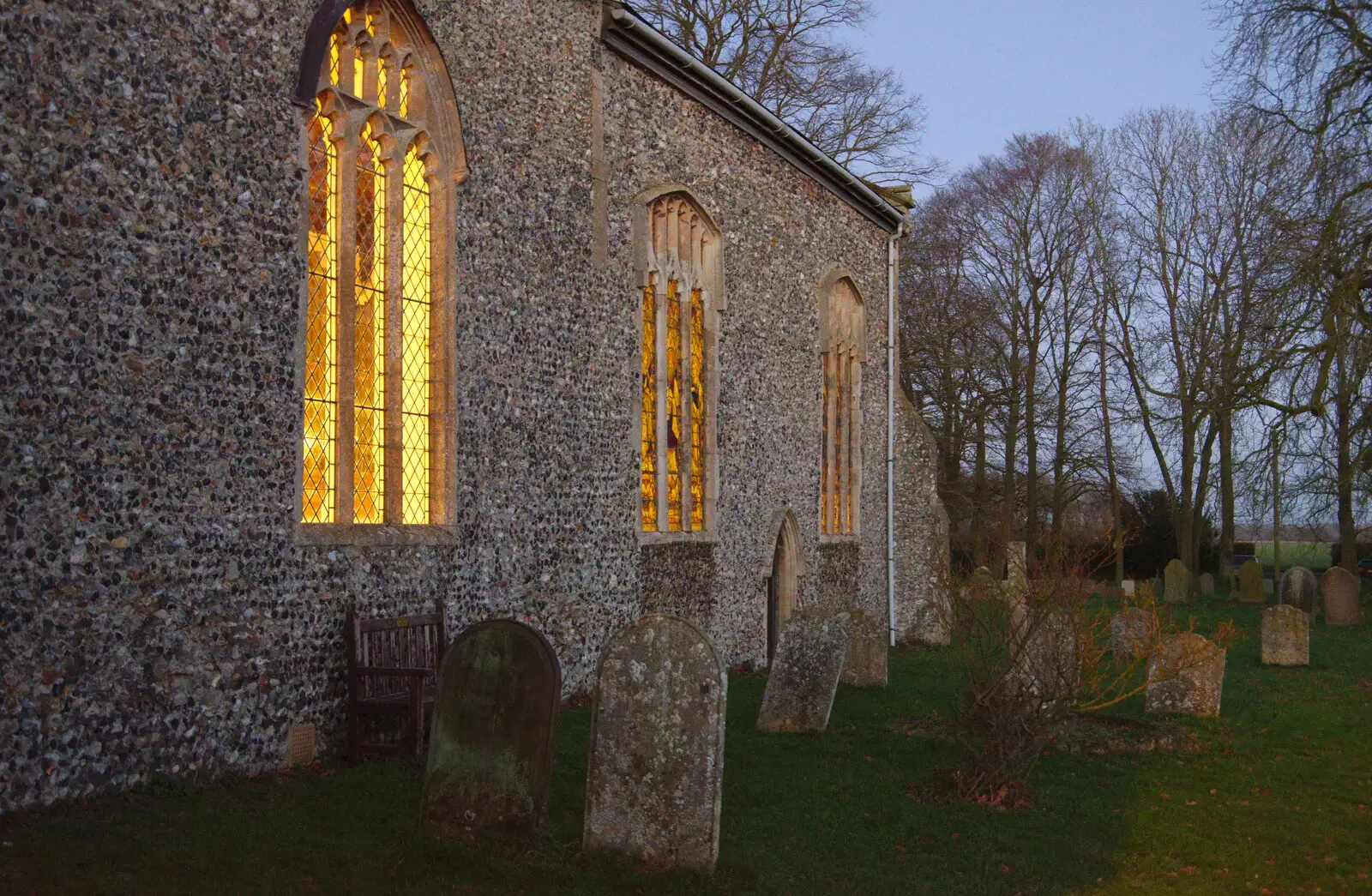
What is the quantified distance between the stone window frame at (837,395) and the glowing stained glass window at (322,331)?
1091 cm

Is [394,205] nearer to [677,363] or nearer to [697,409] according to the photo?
[677,363]

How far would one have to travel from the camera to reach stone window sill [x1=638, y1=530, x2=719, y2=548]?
1465 centimetres

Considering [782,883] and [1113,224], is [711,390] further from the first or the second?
[1113,224]

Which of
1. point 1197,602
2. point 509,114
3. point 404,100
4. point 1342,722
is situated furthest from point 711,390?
point 1197,602

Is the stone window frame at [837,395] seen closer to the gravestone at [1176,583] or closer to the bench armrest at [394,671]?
the bench armrest at [394,671]

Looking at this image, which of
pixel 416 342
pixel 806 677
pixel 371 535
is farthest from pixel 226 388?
pixel 806 677

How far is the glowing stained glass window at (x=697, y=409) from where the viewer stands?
16.3 metres

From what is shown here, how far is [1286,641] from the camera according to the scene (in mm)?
17391

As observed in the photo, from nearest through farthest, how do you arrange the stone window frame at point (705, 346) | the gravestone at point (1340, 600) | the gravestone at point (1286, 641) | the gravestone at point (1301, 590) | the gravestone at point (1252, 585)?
the stone window frame at point (705, 346), the gravestone at point (1286, 641), the gravestone at point (1340, 600), the gravestone at point (1301, 590), the gravestone at point (1252, 585)

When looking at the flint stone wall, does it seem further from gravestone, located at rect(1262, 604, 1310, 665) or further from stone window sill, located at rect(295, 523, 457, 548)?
gravestone, located at rect(1262, 604, 1310, 665)

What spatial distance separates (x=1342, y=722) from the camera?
12.6 meters

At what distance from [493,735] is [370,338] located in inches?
184

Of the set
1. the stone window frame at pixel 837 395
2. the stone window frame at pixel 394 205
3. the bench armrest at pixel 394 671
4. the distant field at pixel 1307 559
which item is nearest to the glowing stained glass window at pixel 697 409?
the stone window frame at pixel 837 395

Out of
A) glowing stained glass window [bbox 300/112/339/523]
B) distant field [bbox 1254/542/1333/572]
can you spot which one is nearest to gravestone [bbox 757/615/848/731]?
glowing stained glass window [bbox 300/112/339/523]
